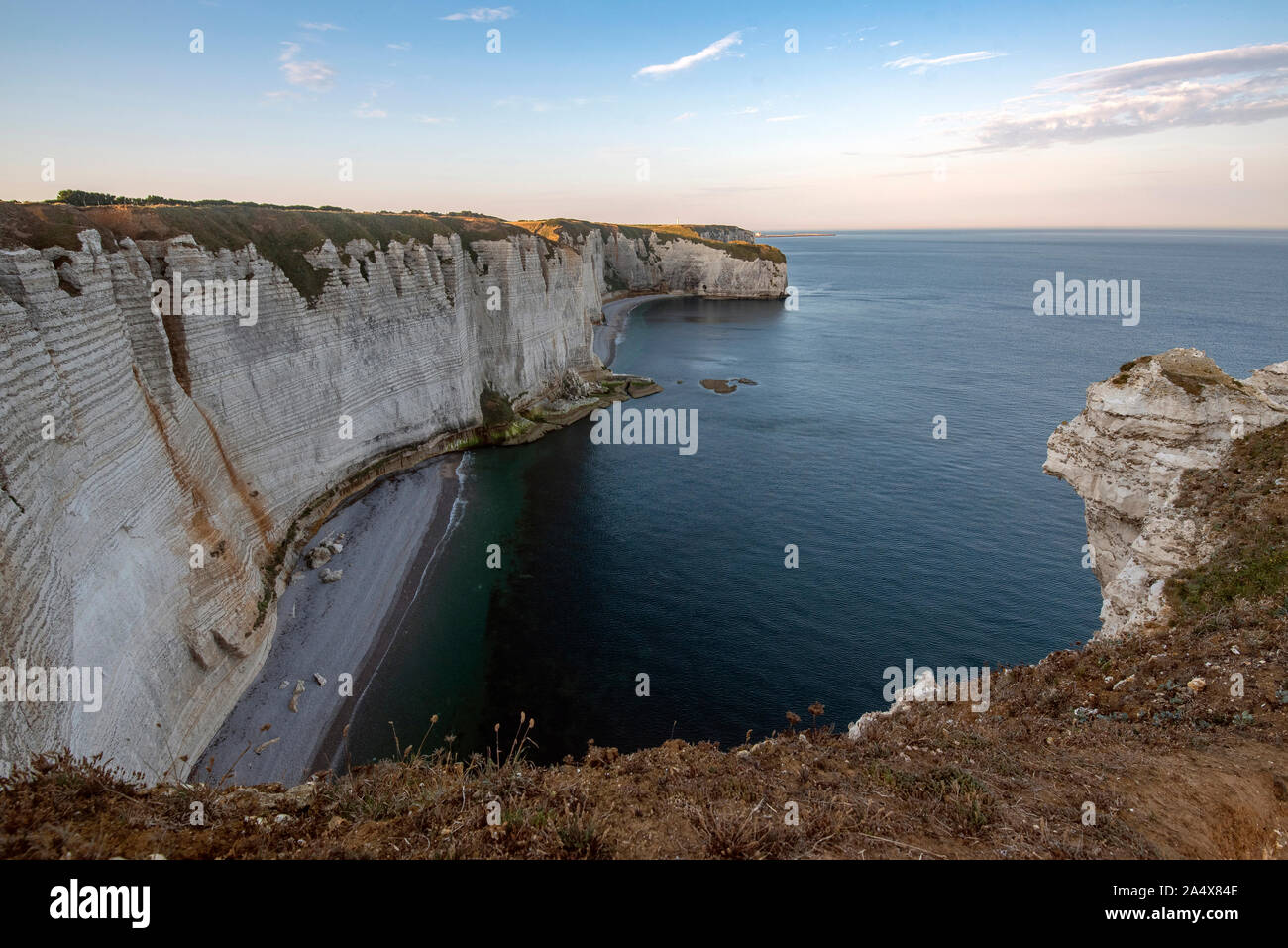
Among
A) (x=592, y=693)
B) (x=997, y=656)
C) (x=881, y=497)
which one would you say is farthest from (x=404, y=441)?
(x=997, y=656)

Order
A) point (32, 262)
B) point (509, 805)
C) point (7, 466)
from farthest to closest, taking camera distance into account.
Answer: point (32, 262), point (7, 466), point (509, 805)

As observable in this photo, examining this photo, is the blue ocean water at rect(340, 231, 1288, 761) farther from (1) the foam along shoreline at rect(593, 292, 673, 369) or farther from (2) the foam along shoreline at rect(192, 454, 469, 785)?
(1) the foam along shoreline at rect(593, 292, 673, 369)

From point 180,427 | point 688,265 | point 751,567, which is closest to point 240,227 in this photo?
point 180,427

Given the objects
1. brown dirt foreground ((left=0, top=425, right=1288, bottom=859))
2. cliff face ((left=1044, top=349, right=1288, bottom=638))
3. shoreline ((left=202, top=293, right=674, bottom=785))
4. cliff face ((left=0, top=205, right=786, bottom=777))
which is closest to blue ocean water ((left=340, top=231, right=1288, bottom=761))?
shoreline ((left=202, top=293, right=674, bottom=785))

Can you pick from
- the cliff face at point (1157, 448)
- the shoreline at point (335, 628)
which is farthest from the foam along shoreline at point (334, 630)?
the cliff face at point (1157, 448)

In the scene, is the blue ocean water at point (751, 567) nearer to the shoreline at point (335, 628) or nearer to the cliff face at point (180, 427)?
the shoreline at point (335, 628)

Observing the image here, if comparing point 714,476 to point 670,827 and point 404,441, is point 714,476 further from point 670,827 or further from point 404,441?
point 670,827

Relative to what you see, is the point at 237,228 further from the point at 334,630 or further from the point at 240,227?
the point at 334,630
